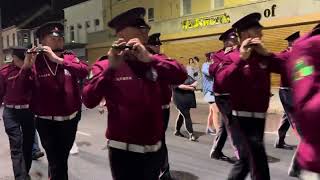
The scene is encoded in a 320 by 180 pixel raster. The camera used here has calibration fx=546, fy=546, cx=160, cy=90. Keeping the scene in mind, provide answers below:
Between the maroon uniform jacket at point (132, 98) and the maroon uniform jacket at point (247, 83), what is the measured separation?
1.44 metres

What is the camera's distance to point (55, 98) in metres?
5.80

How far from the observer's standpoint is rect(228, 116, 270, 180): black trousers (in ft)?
16.9

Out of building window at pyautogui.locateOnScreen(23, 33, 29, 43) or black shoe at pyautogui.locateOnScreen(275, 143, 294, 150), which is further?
building window at pyautogui.locateOnScreen(23, 33, 29, 43)

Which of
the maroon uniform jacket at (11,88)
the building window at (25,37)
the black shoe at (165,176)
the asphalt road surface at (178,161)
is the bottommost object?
the asphalt road surface at (178,161)

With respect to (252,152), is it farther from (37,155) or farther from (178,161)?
(37,155)

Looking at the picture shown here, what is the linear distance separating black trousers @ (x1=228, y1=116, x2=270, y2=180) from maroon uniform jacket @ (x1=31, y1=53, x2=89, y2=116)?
1779 mm

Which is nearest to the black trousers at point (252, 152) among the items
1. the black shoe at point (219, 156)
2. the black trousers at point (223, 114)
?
the black trousers at point (223, 114)

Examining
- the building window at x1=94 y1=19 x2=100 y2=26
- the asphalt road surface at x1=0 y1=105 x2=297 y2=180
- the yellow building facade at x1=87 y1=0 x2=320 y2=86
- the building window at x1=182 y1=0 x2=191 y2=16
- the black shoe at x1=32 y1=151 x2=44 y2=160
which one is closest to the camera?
the asphalt road surface at x1=0 y1=105 x2=297 y2=180

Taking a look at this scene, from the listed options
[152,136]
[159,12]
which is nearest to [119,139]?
[152,136]

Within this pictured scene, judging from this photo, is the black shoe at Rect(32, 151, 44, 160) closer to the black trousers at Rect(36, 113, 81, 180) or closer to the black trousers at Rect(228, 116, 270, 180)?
the black trousers at Rect(36, 113, 81, 180)

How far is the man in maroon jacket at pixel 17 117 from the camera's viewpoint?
23.2ft

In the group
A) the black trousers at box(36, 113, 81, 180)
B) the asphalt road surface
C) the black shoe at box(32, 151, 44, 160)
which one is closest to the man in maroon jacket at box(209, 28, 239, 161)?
the asphalt road surface

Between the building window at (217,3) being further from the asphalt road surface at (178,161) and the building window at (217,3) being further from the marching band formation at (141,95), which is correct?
the marching band formation at (141,95)

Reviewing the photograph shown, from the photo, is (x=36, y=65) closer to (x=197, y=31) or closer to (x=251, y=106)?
(x=251, y=106)
